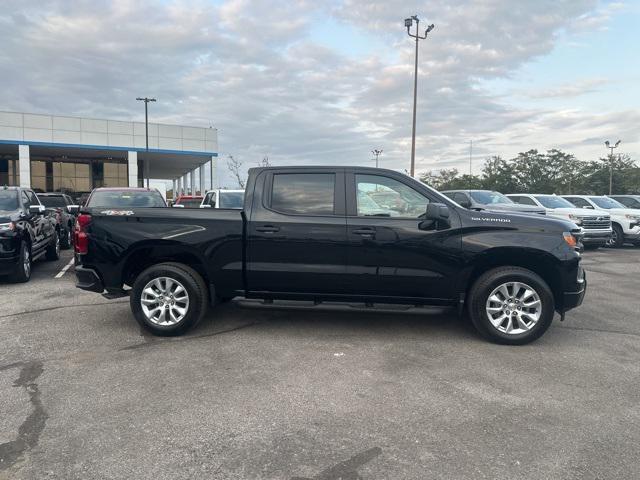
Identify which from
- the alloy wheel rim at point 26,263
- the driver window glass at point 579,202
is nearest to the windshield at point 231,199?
the alloy wheel rim at point 26,263

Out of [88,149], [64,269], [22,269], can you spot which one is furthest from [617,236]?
[88,149]

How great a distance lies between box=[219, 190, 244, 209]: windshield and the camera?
12454 mm

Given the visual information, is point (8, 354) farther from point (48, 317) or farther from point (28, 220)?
point (28, 220)

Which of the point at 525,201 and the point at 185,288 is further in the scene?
the point at 525,201

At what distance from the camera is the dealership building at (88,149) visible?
35125mm

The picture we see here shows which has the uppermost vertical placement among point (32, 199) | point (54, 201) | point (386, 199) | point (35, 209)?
point (54, 201)

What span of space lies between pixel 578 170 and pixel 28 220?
57.2 meters

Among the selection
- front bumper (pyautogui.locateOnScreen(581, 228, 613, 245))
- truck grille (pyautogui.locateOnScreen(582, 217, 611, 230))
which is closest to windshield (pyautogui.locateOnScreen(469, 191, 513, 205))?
truck grille (pyautogui.locateOnScreen(582, 217, 611, 230))

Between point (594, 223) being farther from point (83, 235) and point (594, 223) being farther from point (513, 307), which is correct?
point (83, 235)

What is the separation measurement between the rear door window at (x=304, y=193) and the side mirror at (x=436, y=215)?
1.03m

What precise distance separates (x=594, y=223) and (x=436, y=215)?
12486mm

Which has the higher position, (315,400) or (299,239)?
(299,239)

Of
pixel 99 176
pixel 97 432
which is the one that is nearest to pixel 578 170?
pixel 99 176

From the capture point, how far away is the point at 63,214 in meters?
14.8
